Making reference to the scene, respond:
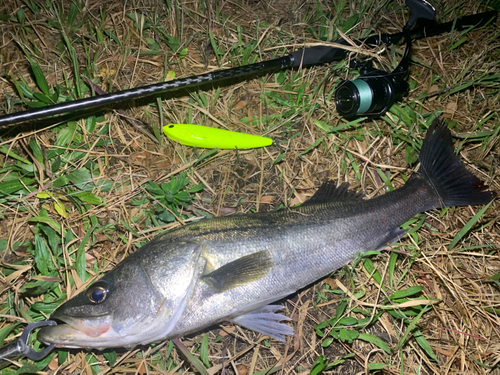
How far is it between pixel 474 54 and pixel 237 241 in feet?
10.9

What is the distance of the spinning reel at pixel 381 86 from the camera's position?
2.91 meters

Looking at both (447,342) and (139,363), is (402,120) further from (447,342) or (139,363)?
(139,363)

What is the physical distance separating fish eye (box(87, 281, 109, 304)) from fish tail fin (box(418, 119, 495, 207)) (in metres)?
2.65

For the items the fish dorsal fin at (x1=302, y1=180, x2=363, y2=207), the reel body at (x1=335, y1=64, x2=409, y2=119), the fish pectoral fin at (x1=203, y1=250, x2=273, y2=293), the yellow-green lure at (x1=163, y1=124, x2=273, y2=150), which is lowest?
the fish pectoral fin at (x1=203, y1=250, x2=273, y2=293)

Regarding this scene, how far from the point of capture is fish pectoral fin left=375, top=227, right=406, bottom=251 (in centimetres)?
267

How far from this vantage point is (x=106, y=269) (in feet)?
8.82

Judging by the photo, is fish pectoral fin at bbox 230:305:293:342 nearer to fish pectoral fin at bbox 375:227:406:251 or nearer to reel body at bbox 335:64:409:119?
fish pectoral fin at bbox 375:227:406:251

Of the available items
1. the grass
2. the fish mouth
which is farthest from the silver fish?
the grass

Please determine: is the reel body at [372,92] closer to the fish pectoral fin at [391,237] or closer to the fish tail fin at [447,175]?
the fish tail fin at [447,175]

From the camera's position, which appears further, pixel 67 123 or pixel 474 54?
pixel 474 54

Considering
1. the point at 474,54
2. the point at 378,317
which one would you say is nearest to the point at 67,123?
the point at 378,317

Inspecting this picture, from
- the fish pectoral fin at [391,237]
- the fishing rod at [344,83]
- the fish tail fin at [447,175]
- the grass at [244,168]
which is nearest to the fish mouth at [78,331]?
the grass at [244,168]

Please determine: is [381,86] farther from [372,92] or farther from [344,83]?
[344,83]

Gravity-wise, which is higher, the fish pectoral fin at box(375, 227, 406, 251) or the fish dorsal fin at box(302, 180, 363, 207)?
the fish dorsal fin at box(302, 180, 363, 207)
